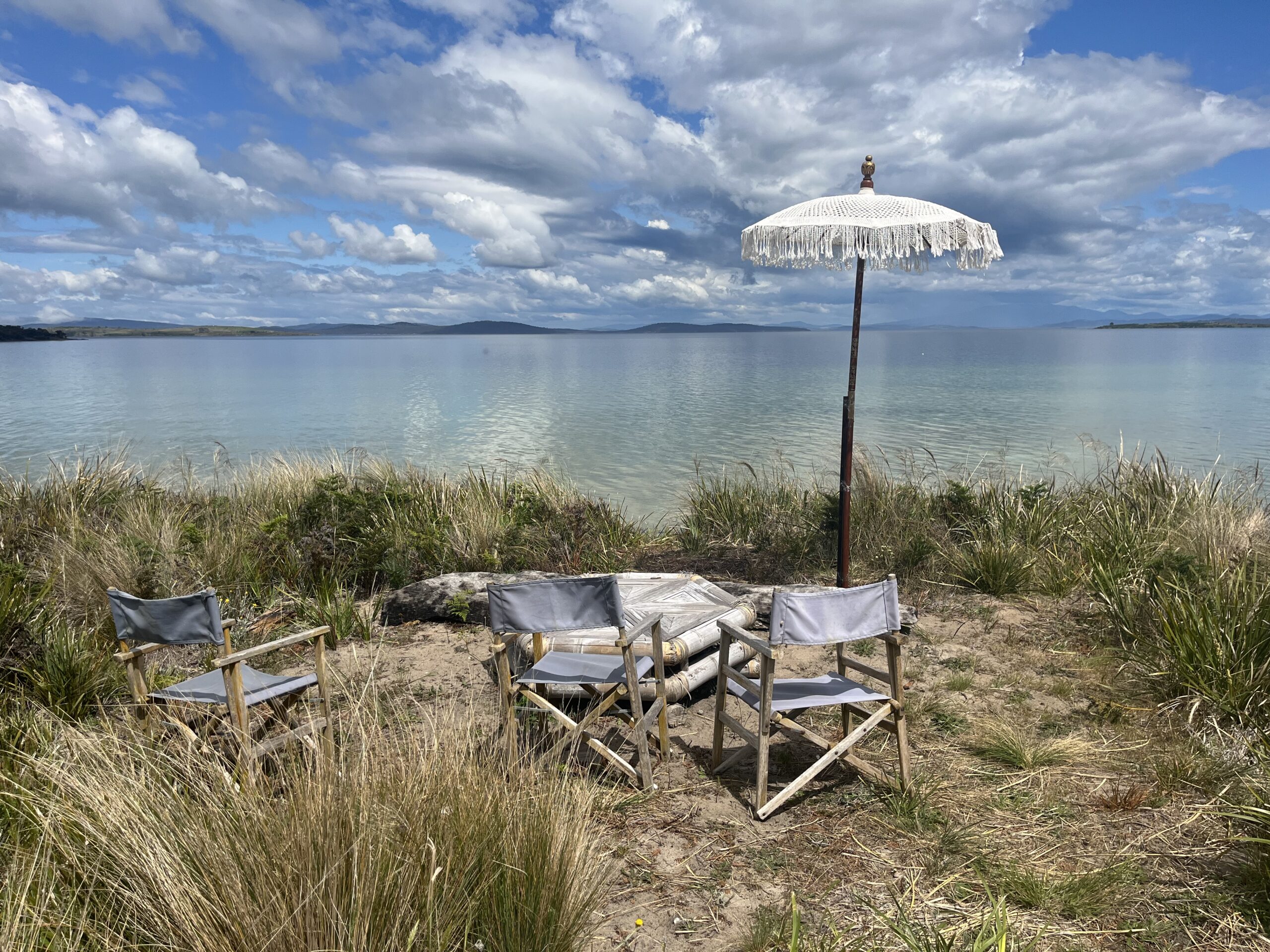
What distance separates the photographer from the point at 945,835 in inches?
125

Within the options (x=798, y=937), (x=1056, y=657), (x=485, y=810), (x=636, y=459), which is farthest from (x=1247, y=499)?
(x=636, y=459)

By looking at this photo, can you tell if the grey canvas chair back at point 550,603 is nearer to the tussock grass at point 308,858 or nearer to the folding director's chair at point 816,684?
the folding director's chair at point 816,684

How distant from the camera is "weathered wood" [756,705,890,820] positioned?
3.42m

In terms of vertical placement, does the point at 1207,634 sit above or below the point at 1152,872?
above

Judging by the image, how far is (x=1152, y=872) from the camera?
A: 2.90 metres

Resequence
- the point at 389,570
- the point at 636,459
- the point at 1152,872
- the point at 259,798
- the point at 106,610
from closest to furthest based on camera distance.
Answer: the point at 259,798 < the point at 1152,872 < the point at 106,610 < the point at 389,570 < the point at 636,459

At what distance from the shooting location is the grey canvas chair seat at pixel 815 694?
3.48 meters

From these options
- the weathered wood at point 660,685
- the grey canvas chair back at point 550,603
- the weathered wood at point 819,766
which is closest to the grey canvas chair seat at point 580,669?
the weathered wood at point 660,685

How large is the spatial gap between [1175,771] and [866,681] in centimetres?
189

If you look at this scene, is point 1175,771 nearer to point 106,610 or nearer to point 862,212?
point 862,212

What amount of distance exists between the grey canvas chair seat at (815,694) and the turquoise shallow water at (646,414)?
6.02m

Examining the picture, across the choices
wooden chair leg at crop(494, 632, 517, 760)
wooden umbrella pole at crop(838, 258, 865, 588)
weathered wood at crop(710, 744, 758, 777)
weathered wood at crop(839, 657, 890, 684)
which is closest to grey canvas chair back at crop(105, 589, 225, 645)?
wooden chair leg at crop(494, 632, 517, 760)

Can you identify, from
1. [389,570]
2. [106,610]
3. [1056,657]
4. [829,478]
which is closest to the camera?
[1056,657]

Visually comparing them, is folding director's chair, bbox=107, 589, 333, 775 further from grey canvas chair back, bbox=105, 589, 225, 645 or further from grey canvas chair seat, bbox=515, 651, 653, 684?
grey canvas chair seat, bbox=515, 651, 653, 684
